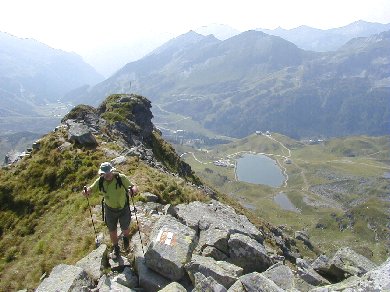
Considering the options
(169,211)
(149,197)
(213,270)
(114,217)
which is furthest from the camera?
(149,197)

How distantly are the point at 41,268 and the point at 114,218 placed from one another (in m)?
5.60

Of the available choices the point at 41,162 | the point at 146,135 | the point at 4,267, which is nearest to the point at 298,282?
the point at 4,267

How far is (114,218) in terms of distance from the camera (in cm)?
2008

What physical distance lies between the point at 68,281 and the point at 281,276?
349 inches

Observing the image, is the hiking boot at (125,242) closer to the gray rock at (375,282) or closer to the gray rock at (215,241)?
the gray rock at (215,241)

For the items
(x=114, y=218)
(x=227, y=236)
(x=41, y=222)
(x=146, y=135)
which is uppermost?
(x=114, y=218)

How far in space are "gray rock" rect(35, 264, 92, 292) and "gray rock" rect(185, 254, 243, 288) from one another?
418cm

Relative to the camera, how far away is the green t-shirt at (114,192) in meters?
19.6

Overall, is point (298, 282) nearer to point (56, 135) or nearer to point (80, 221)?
point (80, 221)

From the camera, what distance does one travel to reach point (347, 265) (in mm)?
19328

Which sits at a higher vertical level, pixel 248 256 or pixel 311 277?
pixel 248 256

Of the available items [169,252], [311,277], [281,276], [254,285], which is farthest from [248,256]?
[254,285]

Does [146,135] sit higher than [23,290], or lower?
lower

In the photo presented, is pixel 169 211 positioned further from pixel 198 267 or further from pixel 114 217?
pixel 198 267
